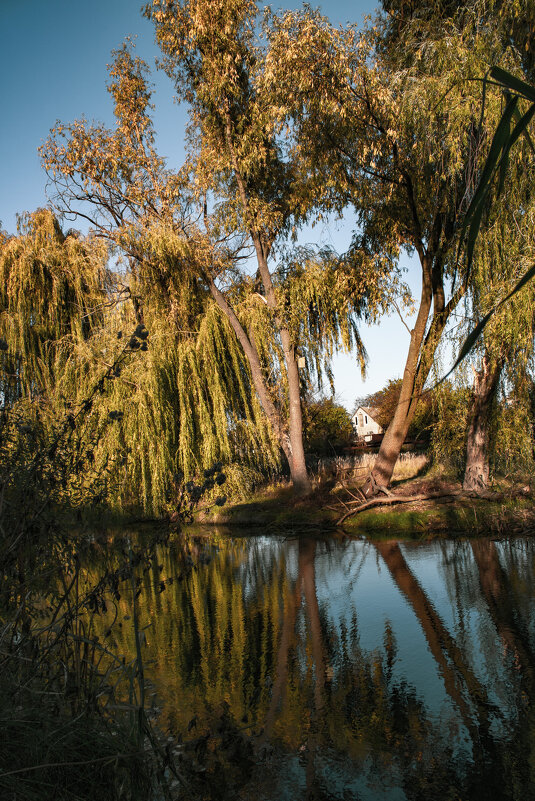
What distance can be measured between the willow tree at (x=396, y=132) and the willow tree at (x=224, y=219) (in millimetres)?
1579

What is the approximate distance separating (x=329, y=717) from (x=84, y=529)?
2253 millimetres

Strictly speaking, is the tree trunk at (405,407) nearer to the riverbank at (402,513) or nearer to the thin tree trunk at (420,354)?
the thin tree trunk at (420,354)

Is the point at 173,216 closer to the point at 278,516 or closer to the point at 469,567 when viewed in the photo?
the point at 278,516

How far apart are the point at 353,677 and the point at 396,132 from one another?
11384 mm

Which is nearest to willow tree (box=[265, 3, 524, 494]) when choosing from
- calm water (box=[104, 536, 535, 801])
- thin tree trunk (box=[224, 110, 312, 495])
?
thin tree trunk (box=[224, 110, 312, 495])

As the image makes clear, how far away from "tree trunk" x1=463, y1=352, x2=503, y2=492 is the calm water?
167 inches

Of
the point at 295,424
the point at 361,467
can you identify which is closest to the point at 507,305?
the point at 295,424

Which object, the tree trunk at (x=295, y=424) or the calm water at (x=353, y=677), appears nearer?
the calm water at (x=353, y=677)

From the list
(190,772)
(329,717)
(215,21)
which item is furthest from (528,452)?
(215,21)

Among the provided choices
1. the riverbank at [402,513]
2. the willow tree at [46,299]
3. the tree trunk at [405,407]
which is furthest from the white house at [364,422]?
the tree trunk at [405,407]

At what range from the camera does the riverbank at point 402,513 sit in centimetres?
1201

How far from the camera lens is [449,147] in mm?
12203

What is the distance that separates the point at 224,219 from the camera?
56.7 feet

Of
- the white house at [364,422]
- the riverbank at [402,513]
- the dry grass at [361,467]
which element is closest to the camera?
the riverbank at [402,513]
